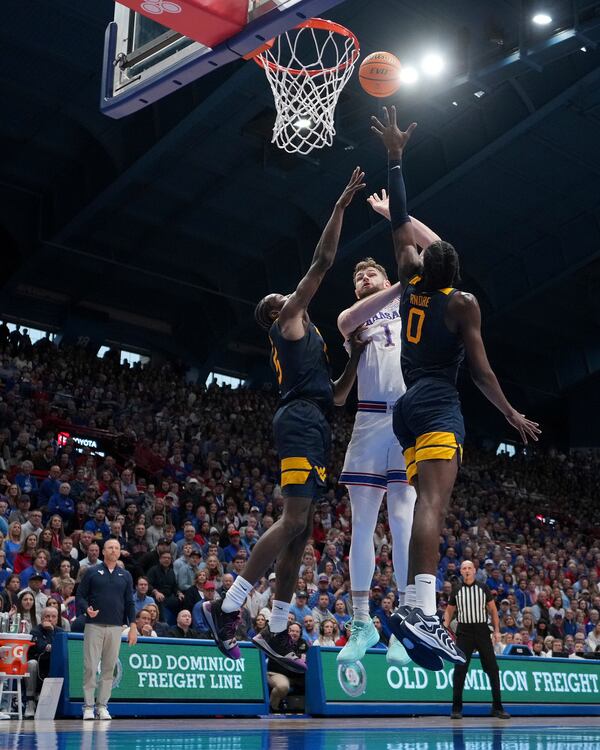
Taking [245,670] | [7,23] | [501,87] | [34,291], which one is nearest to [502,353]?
[501,87]

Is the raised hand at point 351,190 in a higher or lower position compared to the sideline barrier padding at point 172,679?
higher

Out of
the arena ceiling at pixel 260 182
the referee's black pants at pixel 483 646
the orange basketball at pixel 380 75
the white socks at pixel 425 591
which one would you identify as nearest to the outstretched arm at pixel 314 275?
the white socks at pixel 425 591

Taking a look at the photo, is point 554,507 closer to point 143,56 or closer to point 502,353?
point 502,353

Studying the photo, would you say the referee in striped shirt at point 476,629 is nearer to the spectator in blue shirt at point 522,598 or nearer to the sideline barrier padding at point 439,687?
the sideline barrier padding at point 439,687

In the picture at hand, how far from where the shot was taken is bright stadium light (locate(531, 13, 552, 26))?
2298 cm

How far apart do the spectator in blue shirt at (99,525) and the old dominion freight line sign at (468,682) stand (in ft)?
17.8

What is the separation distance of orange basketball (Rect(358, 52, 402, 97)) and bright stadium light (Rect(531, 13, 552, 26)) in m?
13.7

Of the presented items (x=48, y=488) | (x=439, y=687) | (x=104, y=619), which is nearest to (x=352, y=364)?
(x=104, y=619)

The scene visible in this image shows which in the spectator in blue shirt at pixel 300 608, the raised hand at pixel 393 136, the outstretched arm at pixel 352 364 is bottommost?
the spectator in blue shirt at pixel 300 608

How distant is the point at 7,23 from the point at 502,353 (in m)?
24.9

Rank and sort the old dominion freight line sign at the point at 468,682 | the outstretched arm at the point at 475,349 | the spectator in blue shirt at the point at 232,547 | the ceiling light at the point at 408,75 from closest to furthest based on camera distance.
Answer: the outstretched arm at the point at 475,349 → the ceiling light at the point at 408,75 → the old dominion freight line sign at the point at 468,682 → the spectator in blue shirt at the point at 232,547

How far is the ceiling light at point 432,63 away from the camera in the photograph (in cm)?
2412

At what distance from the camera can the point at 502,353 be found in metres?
41.2

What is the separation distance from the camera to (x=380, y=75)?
10.7 metres
